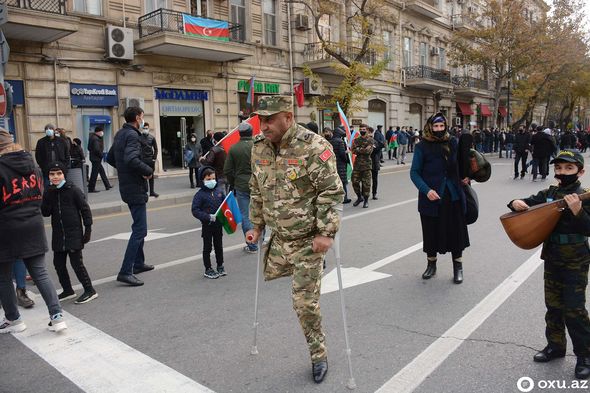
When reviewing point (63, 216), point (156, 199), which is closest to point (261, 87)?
point (156, 199)

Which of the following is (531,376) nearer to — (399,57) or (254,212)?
(254,212)

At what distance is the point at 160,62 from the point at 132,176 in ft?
45.9

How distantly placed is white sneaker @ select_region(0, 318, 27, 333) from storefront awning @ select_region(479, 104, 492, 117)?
4574cm

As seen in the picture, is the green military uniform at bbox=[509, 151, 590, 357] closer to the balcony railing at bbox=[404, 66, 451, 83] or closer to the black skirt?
the black skirt

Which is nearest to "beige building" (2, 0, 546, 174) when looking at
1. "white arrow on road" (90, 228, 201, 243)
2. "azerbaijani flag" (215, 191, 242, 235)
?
"white arrow on road" (90, 228, 201, 243)

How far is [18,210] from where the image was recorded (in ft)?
14.1

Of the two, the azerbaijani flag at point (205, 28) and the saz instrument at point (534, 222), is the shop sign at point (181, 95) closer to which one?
the azerbaijani flag at point (205, 28)

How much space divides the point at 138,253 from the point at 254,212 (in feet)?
10.1

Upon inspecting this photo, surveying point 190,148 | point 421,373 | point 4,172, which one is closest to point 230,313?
point 421,373

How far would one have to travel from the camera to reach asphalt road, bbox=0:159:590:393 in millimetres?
3410

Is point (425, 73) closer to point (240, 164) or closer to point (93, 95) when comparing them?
point (93, 95)

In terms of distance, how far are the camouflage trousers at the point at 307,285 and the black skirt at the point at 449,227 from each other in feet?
8.41

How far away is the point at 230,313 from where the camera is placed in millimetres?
4719

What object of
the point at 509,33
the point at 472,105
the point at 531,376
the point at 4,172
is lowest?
the point at 531,376
